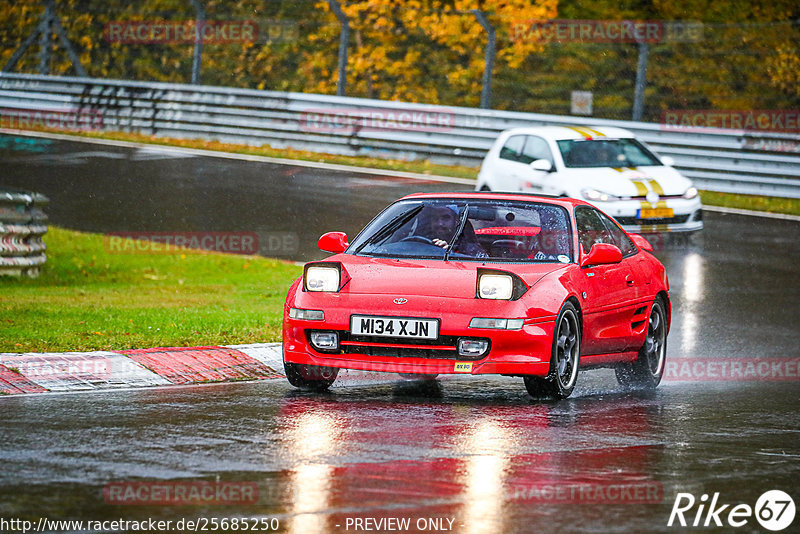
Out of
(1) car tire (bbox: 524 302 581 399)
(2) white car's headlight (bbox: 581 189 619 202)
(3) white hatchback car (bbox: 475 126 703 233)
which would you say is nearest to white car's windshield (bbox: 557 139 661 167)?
(3) white hatchback car (bbox: 475 126 703 233)

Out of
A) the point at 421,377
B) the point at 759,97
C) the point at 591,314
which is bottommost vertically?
the point at 421,377

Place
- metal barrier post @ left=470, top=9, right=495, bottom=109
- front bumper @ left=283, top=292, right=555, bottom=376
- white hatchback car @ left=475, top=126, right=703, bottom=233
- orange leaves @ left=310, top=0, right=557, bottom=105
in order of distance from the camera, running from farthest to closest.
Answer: orange leaves @ left=310, top=0, right=557, bottom=105 → metal barrier post @ left=470, top=9, right=495, bottom=109 → white hatchback car @ left=475, top=126, right=703, bottom=233 → front bumper @ left=283, top=292, right=555, bottom=376

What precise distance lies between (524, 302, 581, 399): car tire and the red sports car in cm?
1

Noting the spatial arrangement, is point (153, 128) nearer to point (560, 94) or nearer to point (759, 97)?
point (560, 94)

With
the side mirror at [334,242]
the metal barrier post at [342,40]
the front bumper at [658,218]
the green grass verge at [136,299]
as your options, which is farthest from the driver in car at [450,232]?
the metal barrier post at [342,40]

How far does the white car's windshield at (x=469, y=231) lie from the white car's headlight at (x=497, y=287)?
0.75 metres

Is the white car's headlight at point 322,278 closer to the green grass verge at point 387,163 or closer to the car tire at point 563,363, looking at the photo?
the car tire at point 563,363

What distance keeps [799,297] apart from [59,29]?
1950 cm

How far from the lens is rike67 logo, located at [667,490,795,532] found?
5.97 m

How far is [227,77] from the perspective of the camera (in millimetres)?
37469

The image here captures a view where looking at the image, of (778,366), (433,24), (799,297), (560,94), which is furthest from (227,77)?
(778,366)

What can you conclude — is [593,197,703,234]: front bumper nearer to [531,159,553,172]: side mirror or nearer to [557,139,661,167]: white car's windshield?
[531,159,553,172]: side mirror

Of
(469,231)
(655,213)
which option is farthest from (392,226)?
(655,213)

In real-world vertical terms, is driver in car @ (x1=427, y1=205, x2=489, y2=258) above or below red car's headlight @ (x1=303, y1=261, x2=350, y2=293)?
above
